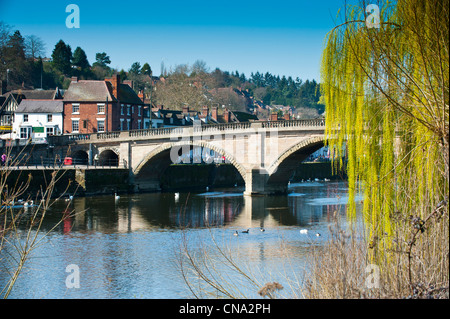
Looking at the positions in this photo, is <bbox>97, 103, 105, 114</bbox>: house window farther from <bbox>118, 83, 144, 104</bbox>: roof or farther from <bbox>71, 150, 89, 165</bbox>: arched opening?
<bbox>71, 150, 89, 165</bbox>: arched opening

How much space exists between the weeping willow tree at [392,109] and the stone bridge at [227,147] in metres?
→ 30.7

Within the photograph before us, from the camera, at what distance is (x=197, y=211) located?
3697cm

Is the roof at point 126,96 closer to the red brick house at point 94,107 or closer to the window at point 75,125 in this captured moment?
the red brick house at point 94,107

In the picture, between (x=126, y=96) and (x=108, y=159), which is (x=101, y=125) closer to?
Result: (x=126, y=96)

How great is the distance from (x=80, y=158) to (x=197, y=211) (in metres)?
26.2

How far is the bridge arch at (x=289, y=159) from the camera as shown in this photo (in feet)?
143

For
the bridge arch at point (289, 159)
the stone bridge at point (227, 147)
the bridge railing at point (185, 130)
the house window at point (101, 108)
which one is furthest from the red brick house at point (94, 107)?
the bridge arch at point (289, 159)

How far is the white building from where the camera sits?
66.2 m

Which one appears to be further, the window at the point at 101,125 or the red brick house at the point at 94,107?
the window at the point at 101,125
